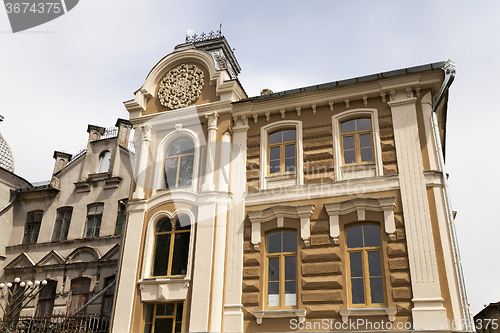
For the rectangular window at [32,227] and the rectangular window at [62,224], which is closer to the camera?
the rectangular window at [62,224]

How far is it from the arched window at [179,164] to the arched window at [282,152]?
3160 mm

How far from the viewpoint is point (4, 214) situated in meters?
27.5

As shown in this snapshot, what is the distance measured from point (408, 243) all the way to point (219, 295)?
20.6ft

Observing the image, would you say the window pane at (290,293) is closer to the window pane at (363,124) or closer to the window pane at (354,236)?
the window pane at (354,236)

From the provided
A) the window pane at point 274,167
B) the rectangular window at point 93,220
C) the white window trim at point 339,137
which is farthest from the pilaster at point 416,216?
the rectangular window at point 93,220

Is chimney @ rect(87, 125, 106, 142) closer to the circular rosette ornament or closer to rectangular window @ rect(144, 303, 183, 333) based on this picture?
the circular rosette ornament

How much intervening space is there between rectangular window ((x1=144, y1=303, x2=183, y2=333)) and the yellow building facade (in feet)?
0.12

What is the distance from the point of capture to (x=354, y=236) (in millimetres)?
14383

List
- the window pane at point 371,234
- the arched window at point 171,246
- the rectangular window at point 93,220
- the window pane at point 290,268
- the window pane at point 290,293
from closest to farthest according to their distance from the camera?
the window pane at point 371,234, the window pane at point 290,293, the window pane at point 290,268, the arched window at point 171,246, the rectangular window at point 93,220

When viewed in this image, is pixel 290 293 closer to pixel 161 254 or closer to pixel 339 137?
pixel 161 254

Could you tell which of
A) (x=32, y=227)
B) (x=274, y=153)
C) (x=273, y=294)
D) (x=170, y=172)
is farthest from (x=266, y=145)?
(x=32, y=227)

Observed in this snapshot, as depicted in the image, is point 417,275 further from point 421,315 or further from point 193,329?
point 193,329

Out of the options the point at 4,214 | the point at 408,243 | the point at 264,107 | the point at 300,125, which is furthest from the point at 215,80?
the point at 4,214

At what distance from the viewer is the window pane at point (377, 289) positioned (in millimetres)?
13359
